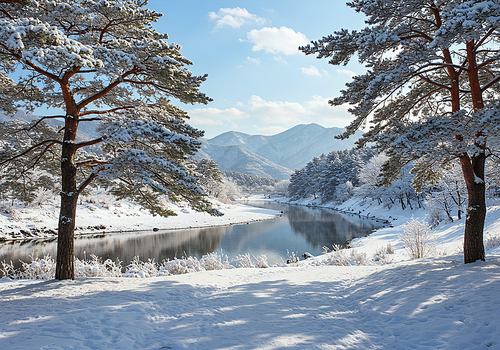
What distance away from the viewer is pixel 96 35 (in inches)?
271

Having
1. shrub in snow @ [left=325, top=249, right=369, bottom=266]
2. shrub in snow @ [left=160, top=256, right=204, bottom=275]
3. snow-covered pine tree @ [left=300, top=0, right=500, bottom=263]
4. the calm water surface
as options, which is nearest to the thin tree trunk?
snow-covered pine tree @ [left=300, top=0, right=500, bottom=263]

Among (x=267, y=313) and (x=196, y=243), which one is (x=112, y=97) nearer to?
(x=267, y=313)

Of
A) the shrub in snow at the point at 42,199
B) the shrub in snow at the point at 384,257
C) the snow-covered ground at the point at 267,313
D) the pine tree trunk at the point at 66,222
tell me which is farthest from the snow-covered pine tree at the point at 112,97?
the shrub in snow at the point at 42,199

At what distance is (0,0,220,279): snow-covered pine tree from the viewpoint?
5898 millimetres

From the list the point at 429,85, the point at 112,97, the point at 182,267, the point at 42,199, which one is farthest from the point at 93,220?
the point at 429,85

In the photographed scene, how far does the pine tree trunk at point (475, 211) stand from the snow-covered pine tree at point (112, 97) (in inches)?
257

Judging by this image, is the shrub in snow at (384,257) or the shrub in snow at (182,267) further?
the shrub in snow at (384,257)

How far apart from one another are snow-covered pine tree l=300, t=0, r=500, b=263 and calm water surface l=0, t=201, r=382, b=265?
11.0m

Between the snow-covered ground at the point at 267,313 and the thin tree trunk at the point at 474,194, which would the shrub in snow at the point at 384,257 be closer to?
the snow-covered ground at the point at 267,313

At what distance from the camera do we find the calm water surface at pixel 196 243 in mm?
17205

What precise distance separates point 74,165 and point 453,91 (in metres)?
10.4

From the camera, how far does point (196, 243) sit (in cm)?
2178

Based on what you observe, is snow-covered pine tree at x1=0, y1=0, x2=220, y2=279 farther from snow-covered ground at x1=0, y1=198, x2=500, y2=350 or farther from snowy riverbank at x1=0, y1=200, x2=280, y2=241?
snowy riverbank at x1=0, y1=200, x2=280, y2=241

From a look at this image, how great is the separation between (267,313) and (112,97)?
741 cm
